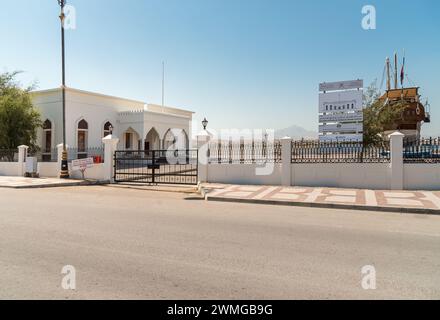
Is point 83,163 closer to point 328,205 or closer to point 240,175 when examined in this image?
point 240,175

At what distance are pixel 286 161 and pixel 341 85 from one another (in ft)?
16.9

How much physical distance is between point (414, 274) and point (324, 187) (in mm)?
10643

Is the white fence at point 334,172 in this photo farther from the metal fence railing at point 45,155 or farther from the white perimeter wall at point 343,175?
the metal fence railing at point 45,155

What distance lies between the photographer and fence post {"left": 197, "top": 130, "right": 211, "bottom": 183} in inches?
648

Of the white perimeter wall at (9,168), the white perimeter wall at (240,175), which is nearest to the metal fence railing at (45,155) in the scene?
the white perimeter wall at (9,168)

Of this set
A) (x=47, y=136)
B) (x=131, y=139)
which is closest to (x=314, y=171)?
(x=131, y=139)

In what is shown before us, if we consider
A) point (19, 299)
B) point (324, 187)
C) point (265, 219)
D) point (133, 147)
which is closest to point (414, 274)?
point (265, 219)

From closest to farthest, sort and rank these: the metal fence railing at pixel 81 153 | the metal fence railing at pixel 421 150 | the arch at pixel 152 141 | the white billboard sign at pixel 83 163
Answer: the metal fence railing at pixel 421 150 < the white billboard sign at pixel 83 163 < the metal fence railing at pixel 81 153 < the arch at pixel 152 141

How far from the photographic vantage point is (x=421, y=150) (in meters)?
13.6

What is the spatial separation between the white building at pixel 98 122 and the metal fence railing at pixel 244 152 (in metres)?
11.2

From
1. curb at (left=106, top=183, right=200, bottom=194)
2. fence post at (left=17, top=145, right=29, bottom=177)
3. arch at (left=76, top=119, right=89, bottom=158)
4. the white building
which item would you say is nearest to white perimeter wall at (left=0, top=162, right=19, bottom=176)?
fence post at (left=17, top=145, right=29, bottom=177)

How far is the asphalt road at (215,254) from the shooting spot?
3.79 metres

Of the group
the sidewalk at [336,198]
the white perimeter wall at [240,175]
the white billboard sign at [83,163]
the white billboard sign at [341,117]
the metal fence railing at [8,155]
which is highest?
the white billboard sign at [341,117]
